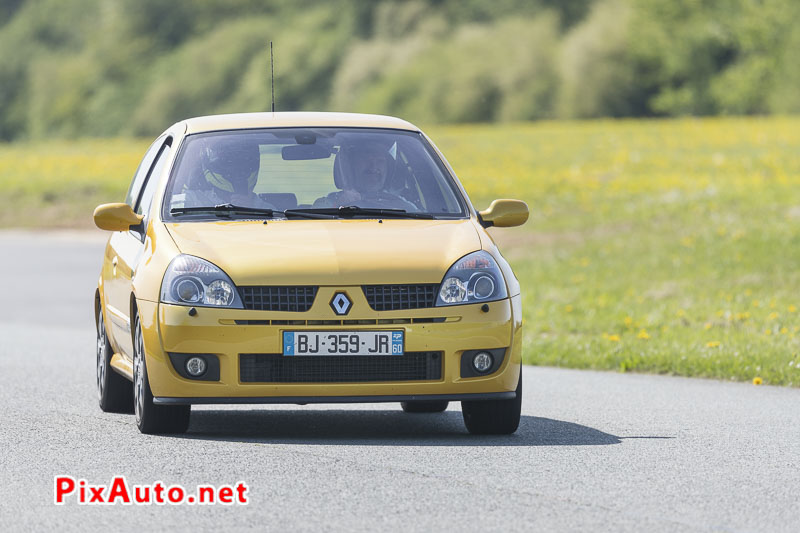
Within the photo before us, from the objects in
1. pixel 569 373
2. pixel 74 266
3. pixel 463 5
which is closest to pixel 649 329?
pixel 569 373

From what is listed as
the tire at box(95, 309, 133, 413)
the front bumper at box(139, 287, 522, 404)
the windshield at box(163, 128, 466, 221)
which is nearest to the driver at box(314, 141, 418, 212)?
the windshield at box(163, 128, 466, 221)

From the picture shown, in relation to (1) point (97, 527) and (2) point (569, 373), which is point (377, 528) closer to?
(1) point (97, 527)

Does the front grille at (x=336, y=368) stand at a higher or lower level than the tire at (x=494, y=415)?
higher

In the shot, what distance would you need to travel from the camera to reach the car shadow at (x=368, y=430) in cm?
867

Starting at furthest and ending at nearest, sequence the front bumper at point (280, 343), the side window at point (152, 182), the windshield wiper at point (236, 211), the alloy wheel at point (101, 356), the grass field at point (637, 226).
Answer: the grass field at point (637, 226)
the alloy wheel at point (101, 356)
the side window at point (152, 182)
the windshield wiper at point (236, 211)
the front bumper at point (280, 343)

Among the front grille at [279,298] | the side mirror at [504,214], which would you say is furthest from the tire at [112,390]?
the side mirror at [504,214]

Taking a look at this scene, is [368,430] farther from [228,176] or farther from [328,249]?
[228,176]

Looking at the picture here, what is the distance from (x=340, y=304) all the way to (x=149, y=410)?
4.01ft

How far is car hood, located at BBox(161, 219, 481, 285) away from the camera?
8.30 metres

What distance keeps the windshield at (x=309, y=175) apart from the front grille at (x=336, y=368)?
1.04 metres

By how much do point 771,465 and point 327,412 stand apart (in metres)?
3.20

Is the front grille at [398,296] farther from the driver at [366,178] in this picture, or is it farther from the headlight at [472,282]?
the driver at [366,178]

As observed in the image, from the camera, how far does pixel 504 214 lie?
9.30 meters

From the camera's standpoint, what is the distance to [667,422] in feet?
31.7
